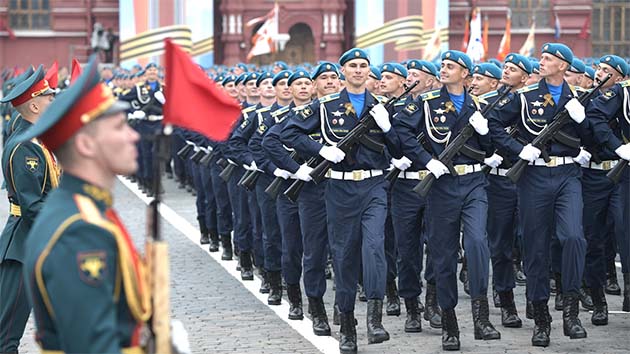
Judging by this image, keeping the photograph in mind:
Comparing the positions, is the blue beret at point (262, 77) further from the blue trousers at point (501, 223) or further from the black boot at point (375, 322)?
the black boot at point (375, 322)

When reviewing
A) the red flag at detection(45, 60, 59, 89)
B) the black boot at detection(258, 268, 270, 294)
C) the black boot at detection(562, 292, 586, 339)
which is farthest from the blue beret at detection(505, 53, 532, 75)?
the red flag at detection(45, 60, 59, 89)

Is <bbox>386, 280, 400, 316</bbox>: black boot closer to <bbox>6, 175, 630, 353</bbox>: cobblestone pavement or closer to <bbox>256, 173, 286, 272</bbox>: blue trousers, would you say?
<bbox>6, 175, 630, 353</bbox>: cobblestone pavement

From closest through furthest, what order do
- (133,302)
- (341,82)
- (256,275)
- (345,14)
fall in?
(133,302), (341,82), (256,275), (345,14)

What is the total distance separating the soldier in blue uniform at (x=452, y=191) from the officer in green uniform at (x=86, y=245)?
5.43 m

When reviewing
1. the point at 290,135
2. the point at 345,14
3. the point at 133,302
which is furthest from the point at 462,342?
the point at 345,14

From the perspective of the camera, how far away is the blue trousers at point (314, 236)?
1052 centimetres

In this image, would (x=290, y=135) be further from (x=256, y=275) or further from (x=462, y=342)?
(x=256, y=275)

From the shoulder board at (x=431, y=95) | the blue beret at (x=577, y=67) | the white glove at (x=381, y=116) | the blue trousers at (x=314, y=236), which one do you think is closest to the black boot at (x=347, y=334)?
the blue trousers at (x=314, y=236)

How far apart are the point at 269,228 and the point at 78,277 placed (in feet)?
27.4

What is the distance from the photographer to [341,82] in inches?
471

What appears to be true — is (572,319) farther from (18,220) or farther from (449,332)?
(18,220)

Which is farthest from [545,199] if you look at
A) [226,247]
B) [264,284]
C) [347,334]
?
[226,247]

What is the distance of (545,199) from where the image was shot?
10.0 metres

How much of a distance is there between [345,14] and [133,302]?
46.4 metres
